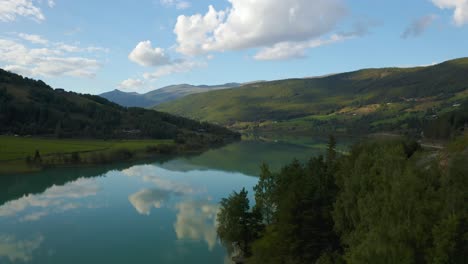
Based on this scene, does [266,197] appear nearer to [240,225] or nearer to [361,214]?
[240,225]

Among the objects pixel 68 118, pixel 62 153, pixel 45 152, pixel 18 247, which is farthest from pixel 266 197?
pixel 68 118

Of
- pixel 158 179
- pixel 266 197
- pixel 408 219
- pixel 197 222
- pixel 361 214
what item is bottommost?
pixel 158 179

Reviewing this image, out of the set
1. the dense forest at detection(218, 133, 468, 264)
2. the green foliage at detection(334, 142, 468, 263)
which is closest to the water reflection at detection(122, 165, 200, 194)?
the dense forest at detection(218, 133, 468, 264)

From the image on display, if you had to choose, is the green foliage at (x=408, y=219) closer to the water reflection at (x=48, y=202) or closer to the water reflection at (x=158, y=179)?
the water reflection at (x=48, y=202)

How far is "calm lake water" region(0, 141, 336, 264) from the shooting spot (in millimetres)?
34500

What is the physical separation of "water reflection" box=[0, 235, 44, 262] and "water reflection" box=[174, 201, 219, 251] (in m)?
13.2

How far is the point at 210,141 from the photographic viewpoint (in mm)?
163375

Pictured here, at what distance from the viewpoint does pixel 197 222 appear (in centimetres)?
4375

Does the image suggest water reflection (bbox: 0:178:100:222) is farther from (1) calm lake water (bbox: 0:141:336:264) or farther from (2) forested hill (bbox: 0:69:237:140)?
(2) forested hill (bbox: 0:69:237:140)

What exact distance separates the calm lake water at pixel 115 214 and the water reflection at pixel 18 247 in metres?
0.08

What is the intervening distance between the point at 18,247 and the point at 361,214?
31093 mm

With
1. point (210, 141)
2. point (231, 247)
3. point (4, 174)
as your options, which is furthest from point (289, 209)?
→ point (210, 141)

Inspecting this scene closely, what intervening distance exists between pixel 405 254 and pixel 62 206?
49544 mm

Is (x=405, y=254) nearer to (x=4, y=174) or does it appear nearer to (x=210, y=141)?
(x=4, y=174)
